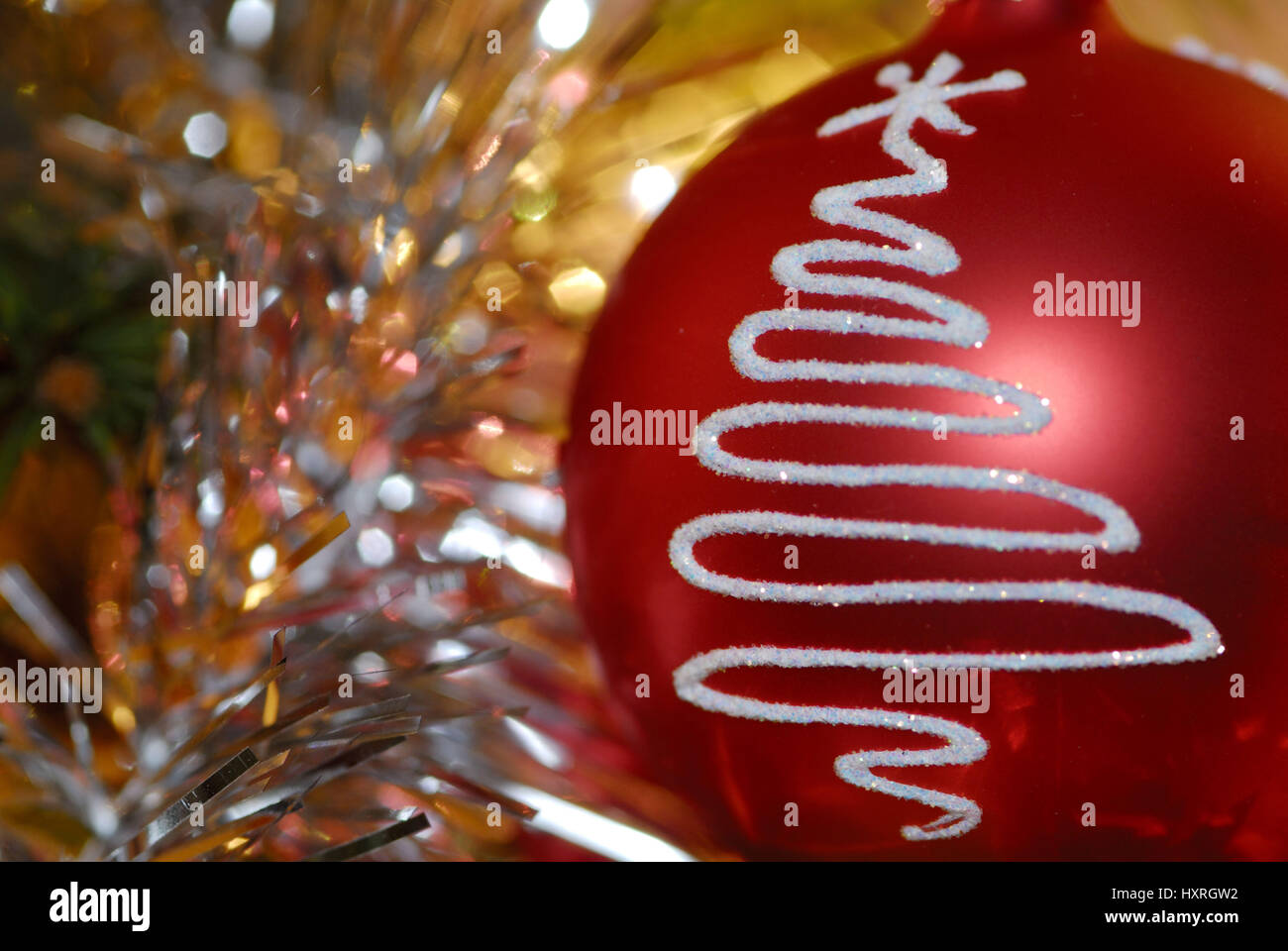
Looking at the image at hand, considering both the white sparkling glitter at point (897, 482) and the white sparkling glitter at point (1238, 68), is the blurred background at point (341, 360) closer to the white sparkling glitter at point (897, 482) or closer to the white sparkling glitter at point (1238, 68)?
the white sparkling glitter at point (1238, 68)

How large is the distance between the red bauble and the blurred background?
0.35 ft

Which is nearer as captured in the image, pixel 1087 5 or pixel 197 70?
pixel 1087 5

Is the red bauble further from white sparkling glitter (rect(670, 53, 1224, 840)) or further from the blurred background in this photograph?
the blurred background

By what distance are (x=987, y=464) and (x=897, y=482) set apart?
0.03 metres

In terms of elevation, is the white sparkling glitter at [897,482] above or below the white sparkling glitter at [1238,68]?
below

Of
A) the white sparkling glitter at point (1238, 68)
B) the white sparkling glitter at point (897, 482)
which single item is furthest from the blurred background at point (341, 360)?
the white sparkling glitter at point (897, 482)

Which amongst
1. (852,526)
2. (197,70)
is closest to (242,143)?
(197,70)

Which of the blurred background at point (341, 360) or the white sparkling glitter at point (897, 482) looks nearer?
the white sparkling glitter at point (897, 482)

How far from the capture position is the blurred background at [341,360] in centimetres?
47

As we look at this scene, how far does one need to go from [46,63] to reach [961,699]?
0.56 metres

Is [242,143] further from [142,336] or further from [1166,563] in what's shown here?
[1166,563]

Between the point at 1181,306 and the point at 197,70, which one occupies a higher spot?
the point at 197,70
